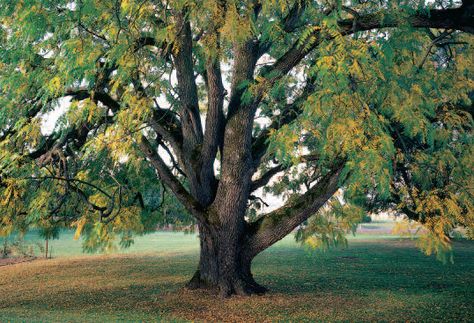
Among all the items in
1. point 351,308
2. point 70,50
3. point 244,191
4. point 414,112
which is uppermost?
point 70,50

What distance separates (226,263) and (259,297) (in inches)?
49.3

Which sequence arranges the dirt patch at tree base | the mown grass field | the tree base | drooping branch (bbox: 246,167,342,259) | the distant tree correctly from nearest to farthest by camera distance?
the distant tree < the mown grass field < drooping branch (bbox: 246,167,342,259) < the tree base < the dirt patch at tree base

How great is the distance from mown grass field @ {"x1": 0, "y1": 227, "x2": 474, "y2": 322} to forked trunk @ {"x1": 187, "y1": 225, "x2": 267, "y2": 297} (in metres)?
0.41

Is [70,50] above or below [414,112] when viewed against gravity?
above

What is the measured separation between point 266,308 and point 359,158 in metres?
5.65

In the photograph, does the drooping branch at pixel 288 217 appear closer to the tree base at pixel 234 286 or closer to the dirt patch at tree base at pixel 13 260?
the tree base at pixel 234 286

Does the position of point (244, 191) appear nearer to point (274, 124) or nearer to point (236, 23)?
point (274, 124)

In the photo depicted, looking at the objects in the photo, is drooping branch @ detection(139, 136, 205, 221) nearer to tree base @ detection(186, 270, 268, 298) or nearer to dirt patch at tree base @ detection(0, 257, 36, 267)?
tree base @ detection(186, 270, 268, 298)

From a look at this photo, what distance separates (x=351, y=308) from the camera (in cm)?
1252

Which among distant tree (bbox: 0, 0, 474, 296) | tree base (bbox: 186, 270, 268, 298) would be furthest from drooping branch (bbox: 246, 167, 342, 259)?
tree base (bbox: 186, 270, 268, 298)

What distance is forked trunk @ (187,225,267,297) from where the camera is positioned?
43.9 feet

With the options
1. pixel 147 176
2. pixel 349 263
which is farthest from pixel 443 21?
pixel 349 263

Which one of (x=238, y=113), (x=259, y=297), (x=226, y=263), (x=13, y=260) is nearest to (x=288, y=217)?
(x=226, y=263)

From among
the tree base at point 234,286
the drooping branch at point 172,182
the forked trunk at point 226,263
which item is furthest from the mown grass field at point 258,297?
the drooping branch at point 172,182
